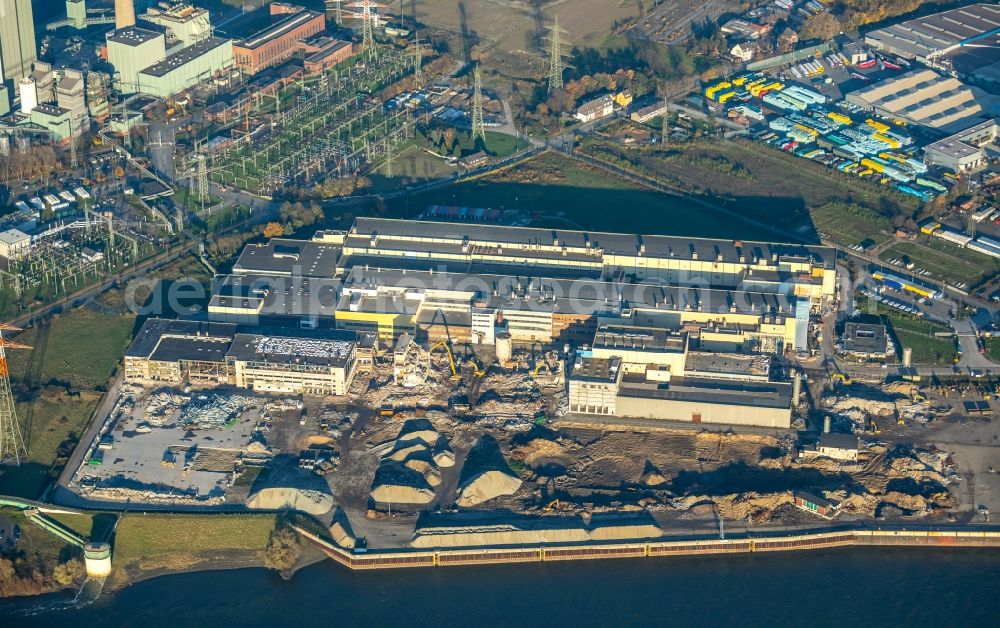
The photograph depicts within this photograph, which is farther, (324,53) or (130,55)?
(324,53)

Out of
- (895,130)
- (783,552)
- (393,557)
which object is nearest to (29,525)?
(393,557)

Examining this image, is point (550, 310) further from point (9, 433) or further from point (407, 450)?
point (9, 433)

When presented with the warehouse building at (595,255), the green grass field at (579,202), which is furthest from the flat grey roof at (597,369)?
the green grass field at (579,202)

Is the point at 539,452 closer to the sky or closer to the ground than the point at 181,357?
closer to the ground

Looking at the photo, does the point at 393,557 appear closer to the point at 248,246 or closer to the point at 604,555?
the point at 604,555

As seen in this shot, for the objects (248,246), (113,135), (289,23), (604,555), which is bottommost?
(604,555)

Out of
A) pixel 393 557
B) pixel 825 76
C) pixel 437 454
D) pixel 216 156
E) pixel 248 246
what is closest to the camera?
pixel 393 557

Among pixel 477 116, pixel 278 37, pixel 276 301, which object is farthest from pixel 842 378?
pixel 278 37
